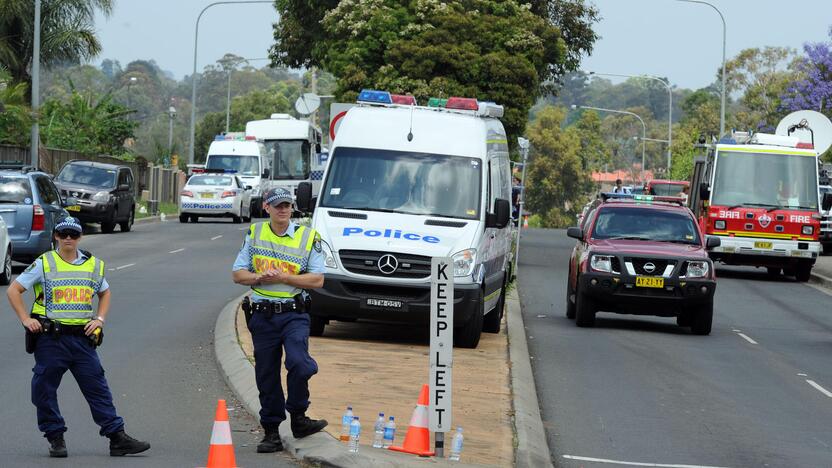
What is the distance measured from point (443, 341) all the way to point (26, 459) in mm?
2691

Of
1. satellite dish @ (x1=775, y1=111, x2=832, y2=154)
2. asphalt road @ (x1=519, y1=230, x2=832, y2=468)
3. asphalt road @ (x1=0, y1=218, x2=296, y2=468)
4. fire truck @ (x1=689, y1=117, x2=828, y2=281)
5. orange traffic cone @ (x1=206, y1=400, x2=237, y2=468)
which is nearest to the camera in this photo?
orange traffic cone @ (x1=206, y1=400, x2=237, y2=468)

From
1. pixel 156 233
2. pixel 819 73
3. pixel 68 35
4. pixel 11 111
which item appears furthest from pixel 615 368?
pixel 819 73

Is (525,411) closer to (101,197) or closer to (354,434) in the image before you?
(354,434)

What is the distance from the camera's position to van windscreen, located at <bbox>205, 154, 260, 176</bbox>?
51894 millimetres

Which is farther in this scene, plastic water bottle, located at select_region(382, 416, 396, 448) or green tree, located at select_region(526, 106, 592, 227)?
green tree, located at select_region(526, 106, 592, 227)

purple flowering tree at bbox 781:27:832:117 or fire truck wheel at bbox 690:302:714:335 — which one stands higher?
purple flowering tree at bbox 781:27:832:117

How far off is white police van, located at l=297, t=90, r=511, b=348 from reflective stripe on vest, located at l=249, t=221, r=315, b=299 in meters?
5.80

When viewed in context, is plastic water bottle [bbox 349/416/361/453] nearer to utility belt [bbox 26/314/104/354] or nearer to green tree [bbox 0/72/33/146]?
utility belt [bbox 26/314/104/354]

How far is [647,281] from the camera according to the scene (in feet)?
63.3

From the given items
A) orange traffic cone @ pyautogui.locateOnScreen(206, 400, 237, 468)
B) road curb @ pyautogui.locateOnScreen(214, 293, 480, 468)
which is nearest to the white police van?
road curb @ pyautogui.locateOnScreen(214, 293, 480, 468)

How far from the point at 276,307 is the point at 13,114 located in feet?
112

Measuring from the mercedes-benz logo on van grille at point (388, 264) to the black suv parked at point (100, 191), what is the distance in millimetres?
22097

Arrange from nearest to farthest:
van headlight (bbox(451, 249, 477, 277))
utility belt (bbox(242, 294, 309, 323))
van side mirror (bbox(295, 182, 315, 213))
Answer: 1. utility belt (bbox(242, 294, 309, 323))
2. van headlight (bbox(451, 249, 477, 277))
3. van side mirror (bbox(295, 182, 315, 213))

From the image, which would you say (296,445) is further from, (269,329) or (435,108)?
(435,108)
